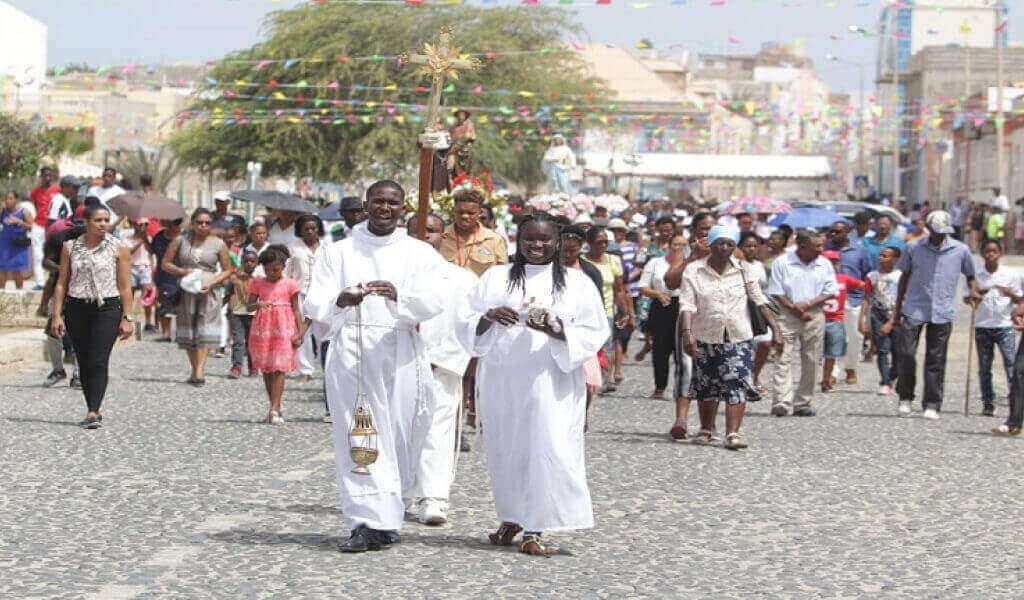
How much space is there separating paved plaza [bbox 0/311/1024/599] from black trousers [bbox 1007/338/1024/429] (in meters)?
0.28

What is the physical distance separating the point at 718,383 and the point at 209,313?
6.31 metres

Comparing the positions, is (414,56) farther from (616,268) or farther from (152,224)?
(152,224)

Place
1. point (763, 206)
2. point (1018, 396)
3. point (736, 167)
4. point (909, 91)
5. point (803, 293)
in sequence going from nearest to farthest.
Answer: point (1018, 396)
point (803, 293)
point (763, 206)
point (736, 167)
point (909, 91)

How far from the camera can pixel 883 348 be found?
64.8 ft

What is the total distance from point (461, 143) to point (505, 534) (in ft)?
36.3

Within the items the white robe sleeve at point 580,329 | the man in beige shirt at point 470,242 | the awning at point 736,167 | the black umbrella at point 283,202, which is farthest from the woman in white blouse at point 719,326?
the awning at point 736,167

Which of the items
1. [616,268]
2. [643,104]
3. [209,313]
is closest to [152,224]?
[209,313]

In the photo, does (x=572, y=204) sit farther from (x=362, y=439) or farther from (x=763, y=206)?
(x=362, y=439)

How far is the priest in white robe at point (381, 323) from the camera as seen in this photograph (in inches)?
352

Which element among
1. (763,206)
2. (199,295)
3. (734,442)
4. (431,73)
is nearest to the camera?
(431,73)

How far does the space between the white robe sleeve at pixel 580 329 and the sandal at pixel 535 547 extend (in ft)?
2.53

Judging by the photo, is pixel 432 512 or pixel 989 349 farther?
pixel 989 349

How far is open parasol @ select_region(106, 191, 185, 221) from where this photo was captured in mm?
22645

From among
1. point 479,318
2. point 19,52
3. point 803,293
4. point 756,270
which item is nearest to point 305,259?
point 803,293
